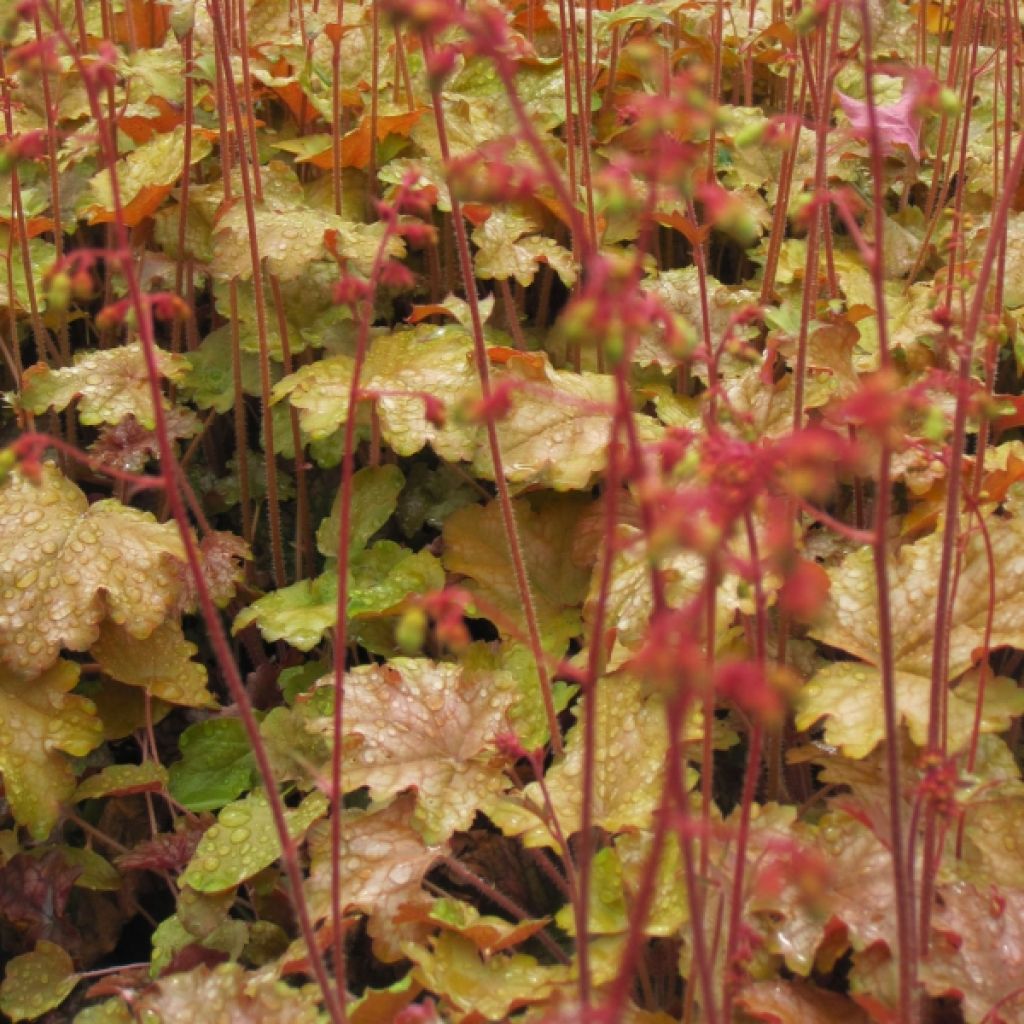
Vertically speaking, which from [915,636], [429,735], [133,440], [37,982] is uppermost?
[133,440]

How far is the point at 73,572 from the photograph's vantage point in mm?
1951

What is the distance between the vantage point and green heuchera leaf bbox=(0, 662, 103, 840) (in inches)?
73.3

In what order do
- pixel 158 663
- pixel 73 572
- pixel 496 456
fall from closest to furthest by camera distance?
pixel 496 456 < pixel 73 572 < pixel 158 663

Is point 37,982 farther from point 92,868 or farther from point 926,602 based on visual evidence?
point 926,602

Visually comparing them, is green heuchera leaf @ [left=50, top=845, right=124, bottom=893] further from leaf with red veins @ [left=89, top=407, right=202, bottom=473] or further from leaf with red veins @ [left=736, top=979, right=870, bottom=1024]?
leaf with red veins @ [left=736, top=979, right=870, bottom=1024]

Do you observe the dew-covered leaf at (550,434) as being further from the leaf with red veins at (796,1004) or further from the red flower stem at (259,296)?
the leaf with red veins at (796,1004)

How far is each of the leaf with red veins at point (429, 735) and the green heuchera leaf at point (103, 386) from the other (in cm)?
70

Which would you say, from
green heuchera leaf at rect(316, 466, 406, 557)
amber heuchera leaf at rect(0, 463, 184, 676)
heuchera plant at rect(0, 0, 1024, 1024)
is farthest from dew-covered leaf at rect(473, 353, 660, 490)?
amber heuchera leaf at rect(0, 463, 184, 676)

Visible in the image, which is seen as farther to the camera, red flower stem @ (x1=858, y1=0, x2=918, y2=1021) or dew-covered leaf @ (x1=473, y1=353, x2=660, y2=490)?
dew-covered leaf @ (x1=473, y1=353, x2=660, y2=490)

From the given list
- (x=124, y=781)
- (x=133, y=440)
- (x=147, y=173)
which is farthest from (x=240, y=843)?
(x=147, y=173)

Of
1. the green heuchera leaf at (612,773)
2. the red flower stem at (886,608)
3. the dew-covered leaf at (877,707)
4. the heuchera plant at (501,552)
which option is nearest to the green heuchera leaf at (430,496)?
the heuchera plant at (501,552)

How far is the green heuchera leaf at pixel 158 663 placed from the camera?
203 cm

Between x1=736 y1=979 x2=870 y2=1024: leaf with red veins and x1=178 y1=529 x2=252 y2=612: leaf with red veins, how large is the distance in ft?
3.74

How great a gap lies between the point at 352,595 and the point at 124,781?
49 centimetres
